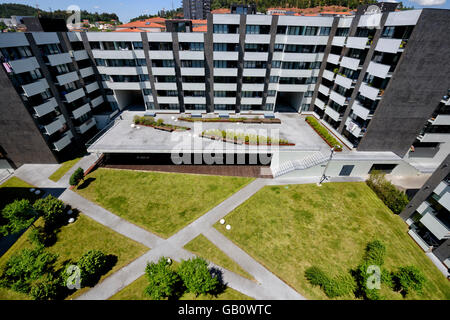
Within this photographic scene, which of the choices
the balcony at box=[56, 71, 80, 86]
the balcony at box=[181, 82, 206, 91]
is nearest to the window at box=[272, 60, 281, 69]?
the balcony at box=[181, 82, 206, 91]

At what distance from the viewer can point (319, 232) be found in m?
28.5

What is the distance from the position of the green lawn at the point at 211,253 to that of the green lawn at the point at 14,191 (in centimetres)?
2714

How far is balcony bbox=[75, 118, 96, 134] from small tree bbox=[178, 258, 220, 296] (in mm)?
37775

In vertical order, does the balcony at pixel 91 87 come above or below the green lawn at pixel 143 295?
above

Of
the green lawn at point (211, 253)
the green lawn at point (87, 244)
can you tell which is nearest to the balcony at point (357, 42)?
the green lawn at point (211, 253)

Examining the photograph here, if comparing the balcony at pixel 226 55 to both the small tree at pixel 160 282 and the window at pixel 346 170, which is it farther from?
the small tree at pixel 160 282

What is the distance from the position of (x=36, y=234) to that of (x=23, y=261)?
4.79 m

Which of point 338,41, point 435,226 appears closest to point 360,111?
point 338,41

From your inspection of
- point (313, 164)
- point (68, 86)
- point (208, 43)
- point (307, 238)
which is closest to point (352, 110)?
point (313, 164)

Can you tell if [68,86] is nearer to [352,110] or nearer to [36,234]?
[36,234]

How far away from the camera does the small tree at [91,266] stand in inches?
848

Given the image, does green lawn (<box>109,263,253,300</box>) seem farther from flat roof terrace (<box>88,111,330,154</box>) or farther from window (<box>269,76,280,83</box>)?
window (<box>269,76,280,83</box>)

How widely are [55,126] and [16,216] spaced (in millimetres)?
18207

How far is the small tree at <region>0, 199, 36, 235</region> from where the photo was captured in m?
24.6
